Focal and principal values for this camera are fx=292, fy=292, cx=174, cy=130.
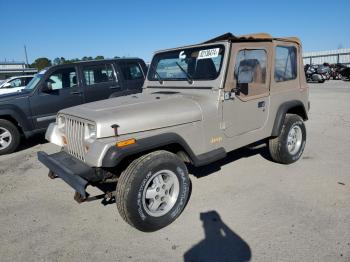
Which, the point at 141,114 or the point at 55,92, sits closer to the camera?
the point at 141,114

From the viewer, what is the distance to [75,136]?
3.43 meters

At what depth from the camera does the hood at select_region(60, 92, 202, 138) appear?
3.00m

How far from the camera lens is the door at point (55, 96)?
22.8 ft

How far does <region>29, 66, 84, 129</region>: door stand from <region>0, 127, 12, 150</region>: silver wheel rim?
618mm

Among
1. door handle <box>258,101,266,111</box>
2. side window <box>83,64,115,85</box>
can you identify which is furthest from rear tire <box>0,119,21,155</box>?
door handle <box>258,101,266,111</box>

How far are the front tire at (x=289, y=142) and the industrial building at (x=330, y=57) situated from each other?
31901mm

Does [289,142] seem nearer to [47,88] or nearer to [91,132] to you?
[91,132]

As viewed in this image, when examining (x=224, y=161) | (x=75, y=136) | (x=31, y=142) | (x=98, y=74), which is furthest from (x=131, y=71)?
(x=75, y=136)

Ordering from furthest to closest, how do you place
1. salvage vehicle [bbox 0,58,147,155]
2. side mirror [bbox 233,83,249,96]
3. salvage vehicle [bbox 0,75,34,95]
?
1. salvage vehicle [bbox 0,75,34,95]
2. salvage vehicle [bbox 0,58,147,155]
3. side mirror [bbox 233,83,249,96]

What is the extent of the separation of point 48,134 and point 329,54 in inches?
1526

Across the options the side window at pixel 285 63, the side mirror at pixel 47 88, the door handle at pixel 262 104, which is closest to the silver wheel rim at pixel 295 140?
the side window at pixel 285 63

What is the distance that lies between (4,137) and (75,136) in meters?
4.25

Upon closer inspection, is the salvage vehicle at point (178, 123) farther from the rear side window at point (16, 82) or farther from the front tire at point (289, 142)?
the rear side window at point (16, 82)

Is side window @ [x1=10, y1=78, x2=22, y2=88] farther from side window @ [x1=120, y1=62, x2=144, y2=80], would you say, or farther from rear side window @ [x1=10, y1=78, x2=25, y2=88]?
side window @ [x1=120, y1=62, x2=144, y2=80]
